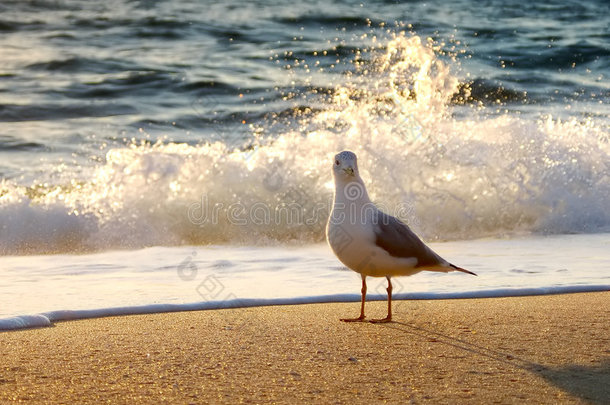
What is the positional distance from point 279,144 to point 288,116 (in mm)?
2639

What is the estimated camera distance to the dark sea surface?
738 cm

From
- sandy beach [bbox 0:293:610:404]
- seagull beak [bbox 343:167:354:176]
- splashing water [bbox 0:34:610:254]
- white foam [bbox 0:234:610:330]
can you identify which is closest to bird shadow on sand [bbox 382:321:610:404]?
sandy beach [bbox 0:293:610:404]

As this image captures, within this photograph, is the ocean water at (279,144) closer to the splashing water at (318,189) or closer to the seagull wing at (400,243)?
the splashing water at (318,189)

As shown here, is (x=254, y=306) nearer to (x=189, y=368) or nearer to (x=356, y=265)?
(x=356, y=265)

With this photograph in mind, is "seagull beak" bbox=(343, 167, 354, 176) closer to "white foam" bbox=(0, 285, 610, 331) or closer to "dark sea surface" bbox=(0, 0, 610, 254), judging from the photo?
"white foam" bbox=(0, 285, 610, 331)

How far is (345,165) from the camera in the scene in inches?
154

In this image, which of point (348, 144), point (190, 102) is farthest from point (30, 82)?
point (348, 144)

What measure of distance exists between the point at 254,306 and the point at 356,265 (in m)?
0.65

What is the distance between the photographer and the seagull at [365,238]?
3.79 meters

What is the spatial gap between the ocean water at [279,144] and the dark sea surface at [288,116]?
30mm

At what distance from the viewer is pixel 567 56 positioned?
1413cm

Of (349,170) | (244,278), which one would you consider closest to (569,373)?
(349,170)

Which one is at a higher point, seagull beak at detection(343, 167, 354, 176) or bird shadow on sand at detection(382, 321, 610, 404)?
seagull beak at detection(343, 167, 354, 176)

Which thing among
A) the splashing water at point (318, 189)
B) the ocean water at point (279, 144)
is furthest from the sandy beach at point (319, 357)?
the splashing water at point (318, 189)
